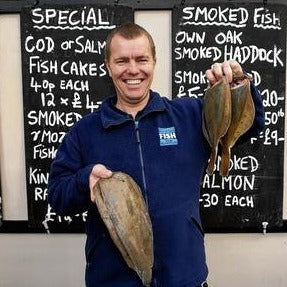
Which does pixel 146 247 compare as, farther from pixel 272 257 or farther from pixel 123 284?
pixel 272 257

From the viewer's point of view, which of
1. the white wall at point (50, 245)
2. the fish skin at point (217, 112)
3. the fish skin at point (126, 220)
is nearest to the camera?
the fish skin at point (126, 220)

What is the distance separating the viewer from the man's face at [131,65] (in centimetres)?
197

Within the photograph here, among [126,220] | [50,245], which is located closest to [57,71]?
[50,245]

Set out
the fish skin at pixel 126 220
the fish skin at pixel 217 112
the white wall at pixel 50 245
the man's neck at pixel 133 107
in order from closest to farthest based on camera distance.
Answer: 1. the fish skin at pixel 126 220
2. the fish skin at pixel 217 112
3. the man's neck at pixel 133 107
4. the white wall at pixel 50 245

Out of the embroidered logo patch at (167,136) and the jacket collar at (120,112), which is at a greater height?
the jacket collar at (120,112)

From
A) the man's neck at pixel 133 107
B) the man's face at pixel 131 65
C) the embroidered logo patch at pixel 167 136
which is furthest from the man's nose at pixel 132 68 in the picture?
the embroidered logo patch at pixel 167 136

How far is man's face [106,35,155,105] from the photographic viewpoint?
197cm

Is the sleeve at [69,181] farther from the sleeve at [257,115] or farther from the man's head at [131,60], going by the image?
the sleeve at [257,115]

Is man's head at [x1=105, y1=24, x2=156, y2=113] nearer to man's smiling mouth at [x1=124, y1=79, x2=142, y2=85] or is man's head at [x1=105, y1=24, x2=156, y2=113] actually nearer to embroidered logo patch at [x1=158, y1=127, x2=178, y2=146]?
man's smiling mouth at [x1=124, y1=79, x2=142, y2=85]

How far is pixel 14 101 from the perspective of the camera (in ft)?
9.99

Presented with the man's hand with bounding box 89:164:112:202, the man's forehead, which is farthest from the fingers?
the man's forehead

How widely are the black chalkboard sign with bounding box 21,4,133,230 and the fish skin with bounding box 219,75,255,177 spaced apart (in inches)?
51.0

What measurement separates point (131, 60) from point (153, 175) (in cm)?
49

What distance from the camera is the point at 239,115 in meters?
1.84
